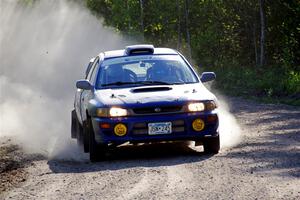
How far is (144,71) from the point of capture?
12992 millimetres

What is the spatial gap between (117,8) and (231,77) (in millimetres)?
23372

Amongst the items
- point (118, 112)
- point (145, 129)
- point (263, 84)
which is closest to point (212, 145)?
point (145, 129)

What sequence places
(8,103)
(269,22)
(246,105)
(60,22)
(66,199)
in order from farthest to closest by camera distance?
(60,22) → (269,22) → (8,103) → (246,105) → (66,199)

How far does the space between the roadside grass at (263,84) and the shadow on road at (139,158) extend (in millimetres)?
8798

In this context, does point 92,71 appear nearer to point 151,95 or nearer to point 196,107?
point 151,95

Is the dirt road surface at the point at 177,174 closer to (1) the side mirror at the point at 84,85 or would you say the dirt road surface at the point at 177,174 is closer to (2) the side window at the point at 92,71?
(1) the side mirror at the point at 84,85

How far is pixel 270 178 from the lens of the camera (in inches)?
373

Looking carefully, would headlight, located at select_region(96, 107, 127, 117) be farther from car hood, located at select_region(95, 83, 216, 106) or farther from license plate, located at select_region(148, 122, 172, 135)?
license plate, located at select_region(148, 122, 172, 135)

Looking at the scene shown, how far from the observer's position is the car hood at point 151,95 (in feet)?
38.4

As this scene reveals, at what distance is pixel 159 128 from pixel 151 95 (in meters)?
0.53

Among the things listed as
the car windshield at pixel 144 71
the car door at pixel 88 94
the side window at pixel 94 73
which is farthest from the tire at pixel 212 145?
the side window at pixel 94 73

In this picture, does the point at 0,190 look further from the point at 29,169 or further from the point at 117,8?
the point at 117,8

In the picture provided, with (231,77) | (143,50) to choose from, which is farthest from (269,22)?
(143,50)

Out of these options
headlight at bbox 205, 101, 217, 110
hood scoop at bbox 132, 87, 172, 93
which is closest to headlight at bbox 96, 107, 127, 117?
hood scoop at bbox 132, 87, 172, 93
